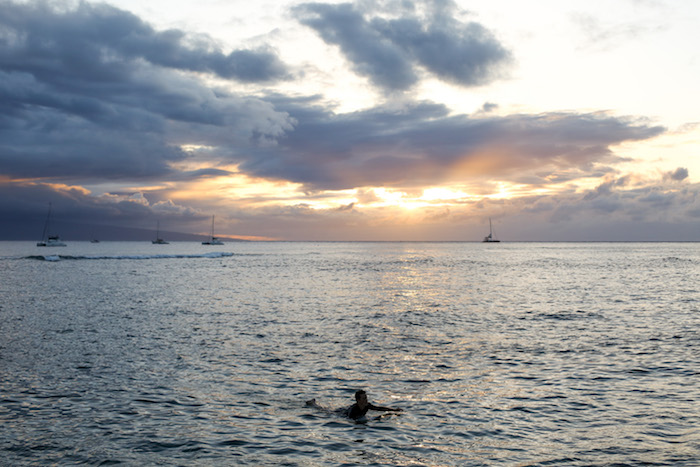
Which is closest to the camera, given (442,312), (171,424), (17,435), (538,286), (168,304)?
(17,435)

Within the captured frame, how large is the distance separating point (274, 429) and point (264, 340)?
17.3 m

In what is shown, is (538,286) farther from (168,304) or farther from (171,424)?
(171,424)

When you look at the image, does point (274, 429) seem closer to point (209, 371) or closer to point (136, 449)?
point (136, 449)

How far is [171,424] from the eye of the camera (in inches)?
717

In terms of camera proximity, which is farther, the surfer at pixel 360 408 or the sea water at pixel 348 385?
the surfer at pixel 360 408

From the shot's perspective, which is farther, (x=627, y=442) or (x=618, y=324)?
(x=618, y=324)

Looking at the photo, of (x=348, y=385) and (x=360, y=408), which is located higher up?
(x=360, y=408)

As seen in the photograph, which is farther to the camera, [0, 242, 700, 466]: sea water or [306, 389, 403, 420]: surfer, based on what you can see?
[306, 389, 403, 420]: surfer

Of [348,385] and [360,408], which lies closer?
[360,408]

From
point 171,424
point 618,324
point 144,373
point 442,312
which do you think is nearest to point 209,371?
point 144,373

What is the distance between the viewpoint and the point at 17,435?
670 inches

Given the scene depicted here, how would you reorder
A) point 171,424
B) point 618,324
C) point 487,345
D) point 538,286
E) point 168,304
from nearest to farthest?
point 171,424
point 487,345
point 618,324
point 168,304
point 538,286

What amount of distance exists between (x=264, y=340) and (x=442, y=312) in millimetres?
21403

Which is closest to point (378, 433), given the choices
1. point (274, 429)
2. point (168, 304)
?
point (274, 429)
